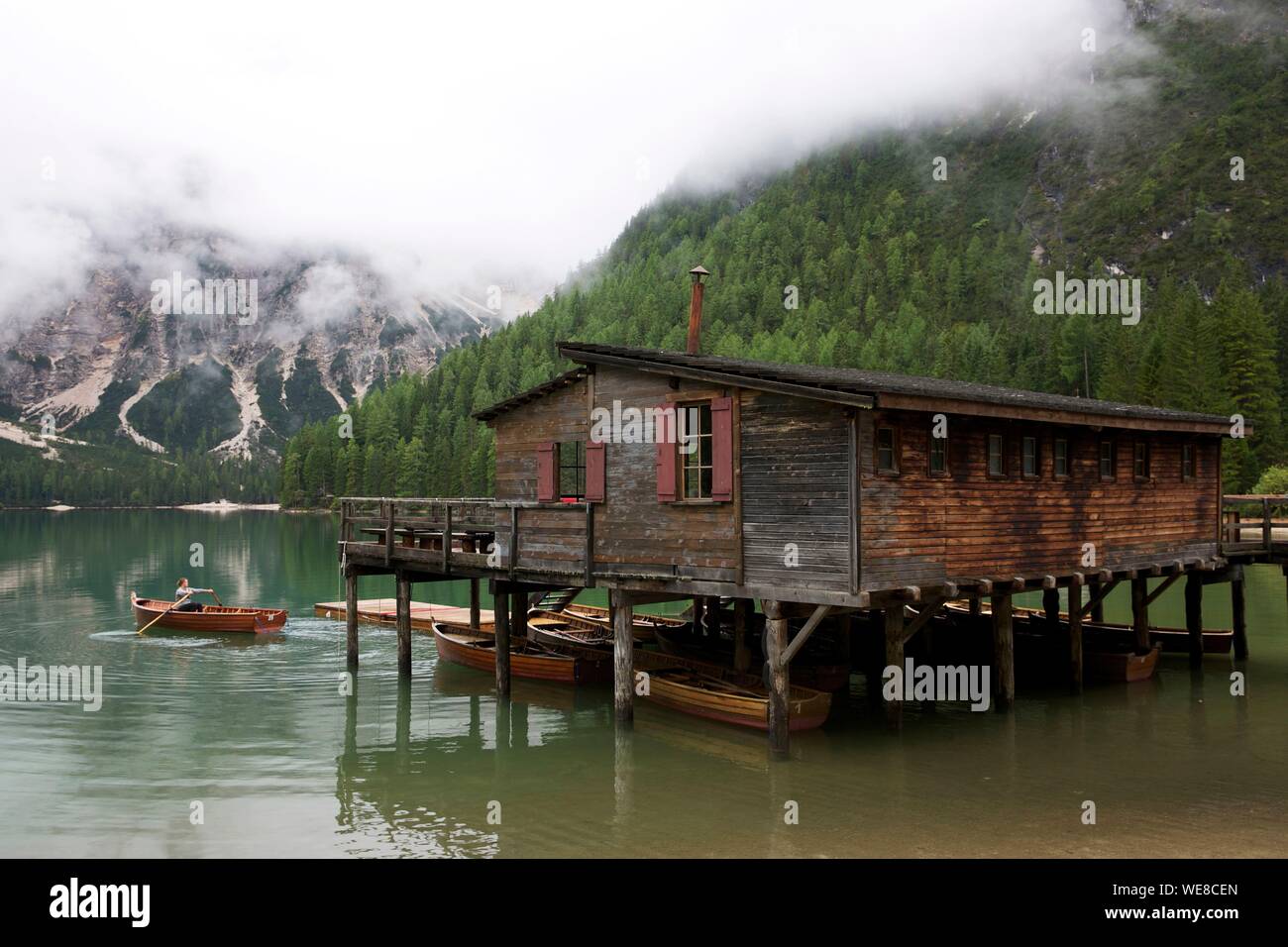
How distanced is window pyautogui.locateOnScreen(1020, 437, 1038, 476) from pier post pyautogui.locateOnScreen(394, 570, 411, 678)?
17392mm

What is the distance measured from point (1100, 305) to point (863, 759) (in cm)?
12514

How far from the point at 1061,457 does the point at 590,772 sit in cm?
1350

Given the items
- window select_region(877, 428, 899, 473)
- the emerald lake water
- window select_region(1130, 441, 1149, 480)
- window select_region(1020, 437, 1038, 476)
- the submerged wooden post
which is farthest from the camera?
window select_region(1130, 441, 1149, 480)

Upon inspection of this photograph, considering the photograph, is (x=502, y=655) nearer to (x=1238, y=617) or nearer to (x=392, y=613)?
(x=392, y=613)

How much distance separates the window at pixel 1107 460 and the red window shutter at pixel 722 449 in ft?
35.7

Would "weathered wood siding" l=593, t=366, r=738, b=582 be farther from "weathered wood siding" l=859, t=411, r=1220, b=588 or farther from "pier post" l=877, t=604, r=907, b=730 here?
"pier post" l=877, t=604, r=907, b=730

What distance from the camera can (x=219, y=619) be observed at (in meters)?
39.9

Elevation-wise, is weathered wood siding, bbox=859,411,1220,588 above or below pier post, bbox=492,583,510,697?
above

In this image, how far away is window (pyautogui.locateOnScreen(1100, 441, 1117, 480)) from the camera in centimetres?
2647

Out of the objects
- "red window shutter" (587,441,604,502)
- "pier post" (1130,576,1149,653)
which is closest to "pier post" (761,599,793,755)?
"red window shutter" (587,441,604,502)

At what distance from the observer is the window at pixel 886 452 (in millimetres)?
20453

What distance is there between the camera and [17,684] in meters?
30.2

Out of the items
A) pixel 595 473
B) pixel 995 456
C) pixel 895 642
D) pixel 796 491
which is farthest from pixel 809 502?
pixel 595 473
